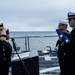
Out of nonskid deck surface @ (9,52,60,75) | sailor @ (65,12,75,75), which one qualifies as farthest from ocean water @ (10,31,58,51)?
sailor @ (65,12,75,75)

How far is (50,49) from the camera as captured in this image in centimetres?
1584

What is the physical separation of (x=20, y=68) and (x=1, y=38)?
7.04ft

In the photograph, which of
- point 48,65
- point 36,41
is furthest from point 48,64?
point 36,41

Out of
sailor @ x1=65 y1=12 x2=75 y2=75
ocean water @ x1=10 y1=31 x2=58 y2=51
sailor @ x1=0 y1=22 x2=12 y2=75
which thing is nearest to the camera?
sailor @ x1=65 y1=12 x2=75 y2=75

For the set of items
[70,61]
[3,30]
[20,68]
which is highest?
[3,30]

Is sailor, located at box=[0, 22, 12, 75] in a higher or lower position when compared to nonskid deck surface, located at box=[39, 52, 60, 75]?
higher

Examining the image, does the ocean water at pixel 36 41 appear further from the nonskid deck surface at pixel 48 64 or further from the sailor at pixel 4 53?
the sailor at pixel 4 53

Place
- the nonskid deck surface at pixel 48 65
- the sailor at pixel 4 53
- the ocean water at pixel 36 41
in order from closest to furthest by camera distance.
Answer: the sailor at pixel 4 53, the nonskid deck surface at pixel 48 65, the ocean water at pixel 36 41

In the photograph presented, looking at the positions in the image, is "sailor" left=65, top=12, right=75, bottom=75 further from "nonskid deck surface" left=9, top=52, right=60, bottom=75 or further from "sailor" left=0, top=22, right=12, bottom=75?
"nonskid deck surface" left=9, top=52, right=60, bottom=75

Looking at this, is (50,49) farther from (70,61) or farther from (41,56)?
(70,61)

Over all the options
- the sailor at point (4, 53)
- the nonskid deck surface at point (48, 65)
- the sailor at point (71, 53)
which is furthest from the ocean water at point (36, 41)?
the sailor at point (71, 53)

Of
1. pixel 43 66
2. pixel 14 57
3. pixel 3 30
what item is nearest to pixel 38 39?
pixel 43 66

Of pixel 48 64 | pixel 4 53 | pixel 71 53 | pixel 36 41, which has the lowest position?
pixel 48 64

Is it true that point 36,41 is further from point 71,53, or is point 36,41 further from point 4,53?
point 71,53
